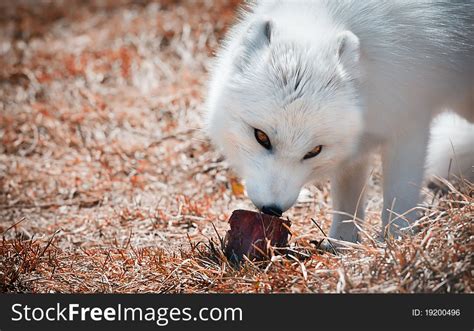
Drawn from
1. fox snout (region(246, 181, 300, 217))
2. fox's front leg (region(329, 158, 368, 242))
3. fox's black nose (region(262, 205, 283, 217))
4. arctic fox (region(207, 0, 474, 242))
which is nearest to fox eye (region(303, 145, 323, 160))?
arctic fox (region(207, 0, 474, 242))

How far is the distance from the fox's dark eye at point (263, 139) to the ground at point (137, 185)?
1.63 feet

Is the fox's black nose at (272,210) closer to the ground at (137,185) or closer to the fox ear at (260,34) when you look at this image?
the ground at (137,185)

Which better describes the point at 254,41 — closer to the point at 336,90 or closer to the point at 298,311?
the point at 336,90

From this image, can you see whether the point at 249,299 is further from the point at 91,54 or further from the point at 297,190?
the point at 91,54

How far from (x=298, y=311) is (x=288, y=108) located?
0.90 m

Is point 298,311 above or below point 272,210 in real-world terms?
below

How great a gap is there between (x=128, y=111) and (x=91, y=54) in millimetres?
1527

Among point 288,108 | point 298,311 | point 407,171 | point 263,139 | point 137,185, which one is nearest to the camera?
point 298,311

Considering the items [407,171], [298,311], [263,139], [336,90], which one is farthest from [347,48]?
[298,311]

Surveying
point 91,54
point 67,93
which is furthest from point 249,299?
point 91,54

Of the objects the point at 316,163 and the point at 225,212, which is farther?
the point at 225,212

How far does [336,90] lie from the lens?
120 inches

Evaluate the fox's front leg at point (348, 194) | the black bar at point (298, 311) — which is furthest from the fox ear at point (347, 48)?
the black bar at point (298, 311)

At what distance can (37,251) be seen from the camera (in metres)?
3.50
